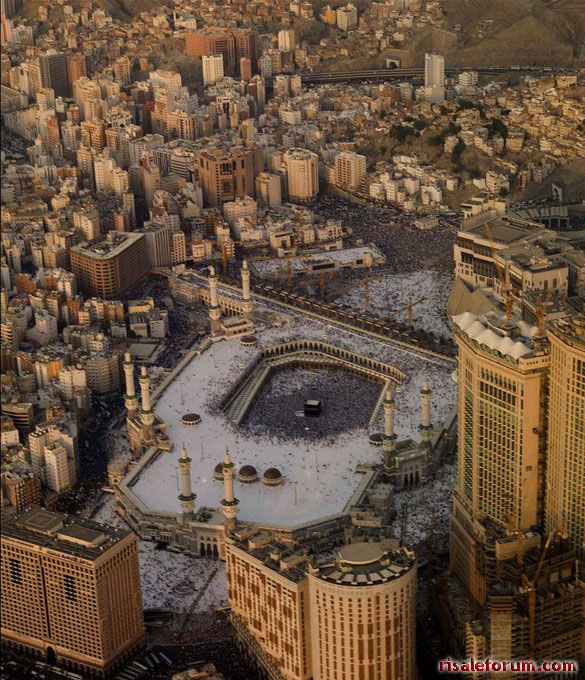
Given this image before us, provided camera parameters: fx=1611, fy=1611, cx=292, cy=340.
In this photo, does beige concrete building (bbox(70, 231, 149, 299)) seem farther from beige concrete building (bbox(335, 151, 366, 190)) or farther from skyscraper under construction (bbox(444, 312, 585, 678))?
skyscraper under construction (bbox(444, 312, 585, 678))

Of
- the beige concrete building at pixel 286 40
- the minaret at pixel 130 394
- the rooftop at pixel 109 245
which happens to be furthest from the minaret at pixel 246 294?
the beige concrete building at pixel 286 40

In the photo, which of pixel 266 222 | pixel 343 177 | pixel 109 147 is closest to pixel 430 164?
pixel 343 177

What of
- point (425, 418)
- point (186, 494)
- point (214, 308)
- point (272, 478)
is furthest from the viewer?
point (214, 308)

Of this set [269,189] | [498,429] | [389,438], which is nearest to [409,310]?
[389,438]

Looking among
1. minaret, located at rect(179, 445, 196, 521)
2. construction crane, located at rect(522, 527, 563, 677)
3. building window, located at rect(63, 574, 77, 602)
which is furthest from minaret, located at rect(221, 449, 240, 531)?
construction crane, located at rect(522, 527, 563, 677)

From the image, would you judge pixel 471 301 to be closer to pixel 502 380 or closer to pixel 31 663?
pixel 502 380

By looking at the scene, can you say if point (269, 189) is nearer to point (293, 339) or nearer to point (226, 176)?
point (226, 176)
